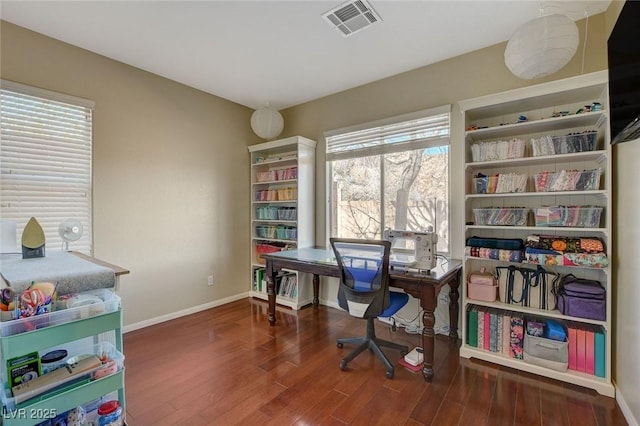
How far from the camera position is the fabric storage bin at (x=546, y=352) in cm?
202

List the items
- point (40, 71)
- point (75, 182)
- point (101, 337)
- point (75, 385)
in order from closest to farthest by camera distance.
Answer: point (75, 385) < point (101, 337) < point (40, 71) < point (75, 182)

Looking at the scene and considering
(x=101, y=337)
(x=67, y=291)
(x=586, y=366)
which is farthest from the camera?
(x=586, y=366)

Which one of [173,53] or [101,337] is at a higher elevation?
[173,53]

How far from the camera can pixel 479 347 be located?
2.34 metres

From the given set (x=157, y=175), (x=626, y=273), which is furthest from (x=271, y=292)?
(x=626, y=273)

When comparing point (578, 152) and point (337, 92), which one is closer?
point (578, 152)

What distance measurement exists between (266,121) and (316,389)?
277cm

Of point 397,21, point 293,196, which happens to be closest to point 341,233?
point 293,196

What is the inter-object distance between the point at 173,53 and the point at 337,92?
71.6 inches

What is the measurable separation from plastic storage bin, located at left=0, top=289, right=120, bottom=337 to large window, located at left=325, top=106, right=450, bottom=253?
216 cm

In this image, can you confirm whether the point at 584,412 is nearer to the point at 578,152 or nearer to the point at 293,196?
the point at 578,152

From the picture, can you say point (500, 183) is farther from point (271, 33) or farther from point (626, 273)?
point (271, 33)

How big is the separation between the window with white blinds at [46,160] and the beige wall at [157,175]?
91mm

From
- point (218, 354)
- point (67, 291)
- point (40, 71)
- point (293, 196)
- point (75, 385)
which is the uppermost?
point (40, 71)
